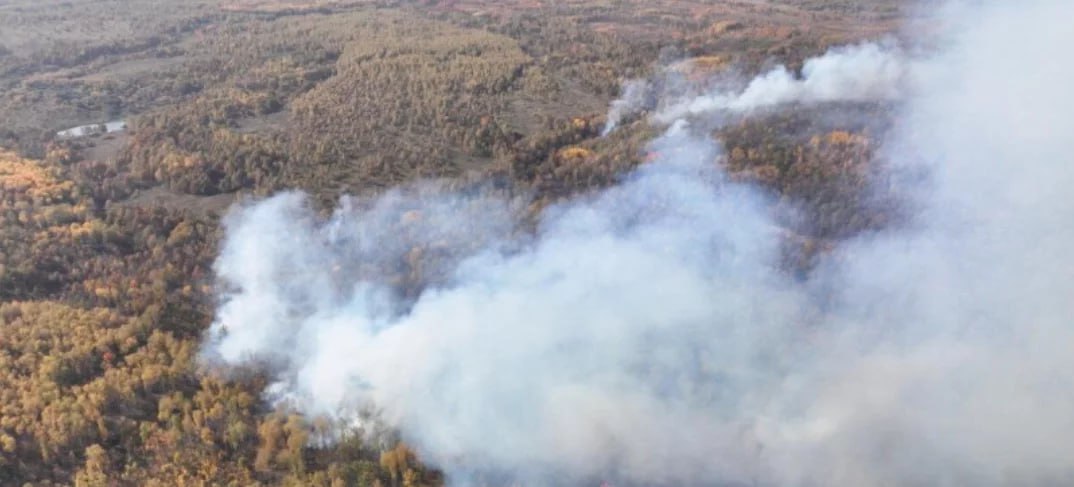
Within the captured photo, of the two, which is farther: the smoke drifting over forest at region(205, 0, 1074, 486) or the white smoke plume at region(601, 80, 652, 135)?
the white smoke plume at region(601, 80, 652, 135)

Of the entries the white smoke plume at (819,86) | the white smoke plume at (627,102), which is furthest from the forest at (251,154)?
the white smoke plume at (819,86)

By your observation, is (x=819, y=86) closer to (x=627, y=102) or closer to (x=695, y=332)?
(x=627, y=102)

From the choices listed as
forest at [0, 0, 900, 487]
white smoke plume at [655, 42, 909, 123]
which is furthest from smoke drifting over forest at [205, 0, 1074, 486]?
white smoke plume at [655, 42, 909, 123]

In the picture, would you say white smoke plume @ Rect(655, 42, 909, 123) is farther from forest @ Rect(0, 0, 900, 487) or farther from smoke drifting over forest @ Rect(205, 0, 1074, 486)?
smoke drifting over forest @ Rect(205, 0, 1074, 486)

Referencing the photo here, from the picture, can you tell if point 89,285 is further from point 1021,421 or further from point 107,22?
point 107,22

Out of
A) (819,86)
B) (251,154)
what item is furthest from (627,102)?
(251,154)

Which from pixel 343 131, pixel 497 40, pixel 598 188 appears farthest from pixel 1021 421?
pixel 497 40
